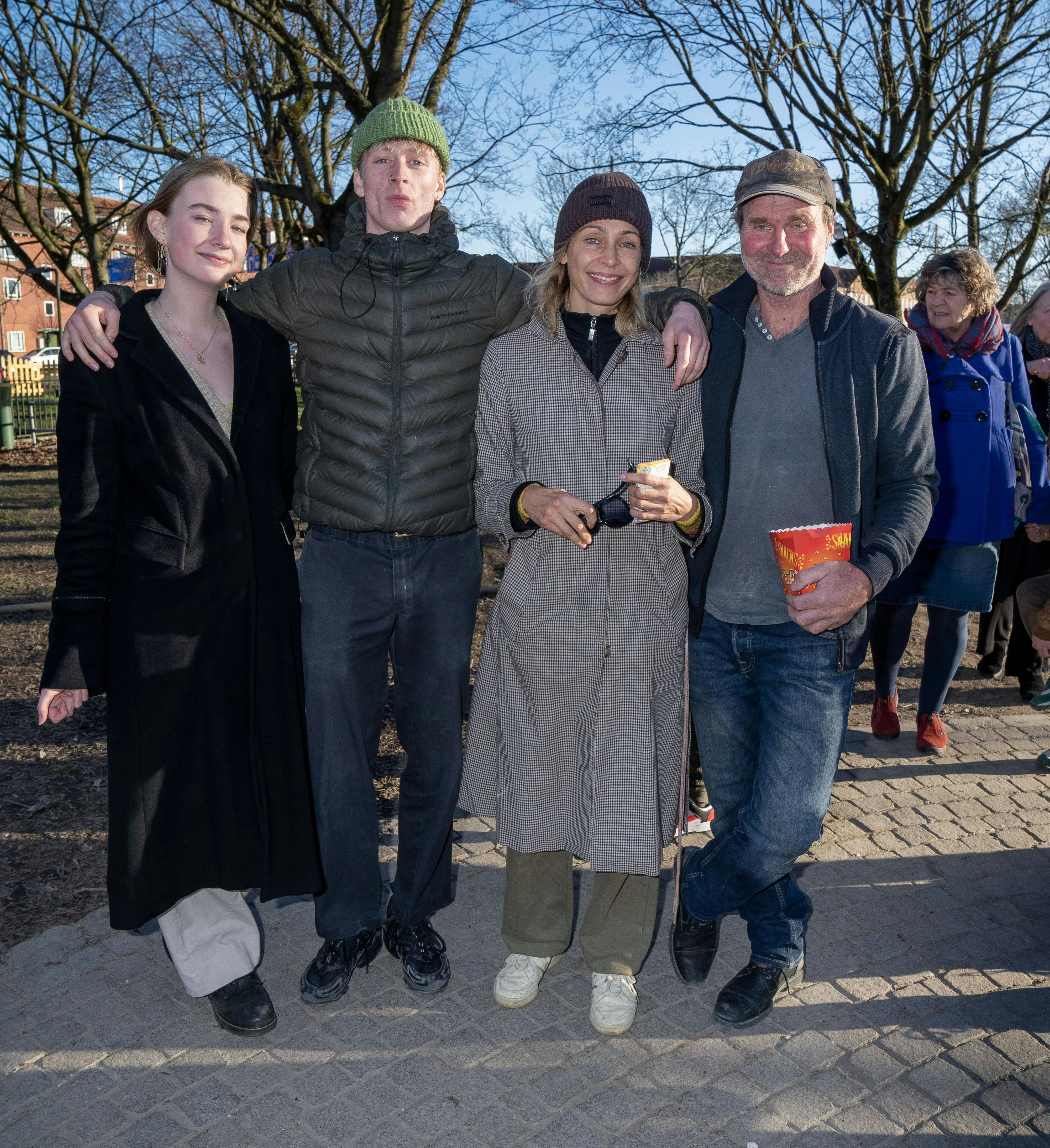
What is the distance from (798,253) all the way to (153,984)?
3.06 m

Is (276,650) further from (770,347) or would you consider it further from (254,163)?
(254,163)

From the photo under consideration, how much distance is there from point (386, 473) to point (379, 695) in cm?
74

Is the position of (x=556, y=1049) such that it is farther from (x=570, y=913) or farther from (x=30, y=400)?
(x=30, y=400)

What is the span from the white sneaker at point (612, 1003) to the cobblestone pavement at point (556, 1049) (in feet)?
0.13

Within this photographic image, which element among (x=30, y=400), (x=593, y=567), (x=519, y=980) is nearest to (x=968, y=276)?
(x=593, y=567)

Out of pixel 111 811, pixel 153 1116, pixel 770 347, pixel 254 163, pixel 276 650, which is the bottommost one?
pixel 153 1116

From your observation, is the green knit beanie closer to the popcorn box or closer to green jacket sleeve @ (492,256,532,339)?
green jacket sleeve @ (492,256,532,339)

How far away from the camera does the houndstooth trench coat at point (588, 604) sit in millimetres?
2889

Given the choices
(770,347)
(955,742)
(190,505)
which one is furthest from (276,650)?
(955,742)

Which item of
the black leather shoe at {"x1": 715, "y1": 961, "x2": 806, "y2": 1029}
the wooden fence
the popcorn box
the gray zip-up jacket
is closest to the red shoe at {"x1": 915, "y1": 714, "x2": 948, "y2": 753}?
the black leather shoe at {"x1": 715, "y1": 961, "x2": 806, "y2": 1029}

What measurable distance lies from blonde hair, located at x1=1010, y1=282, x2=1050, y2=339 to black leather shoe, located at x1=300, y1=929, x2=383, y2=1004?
4122 millimetres

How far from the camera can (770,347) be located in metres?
2.90

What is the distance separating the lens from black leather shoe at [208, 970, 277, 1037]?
296 centimetres

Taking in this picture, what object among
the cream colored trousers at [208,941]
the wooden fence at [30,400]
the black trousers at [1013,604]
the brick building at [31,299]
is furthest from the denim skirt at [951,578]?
the wooden fence at [30,400]
